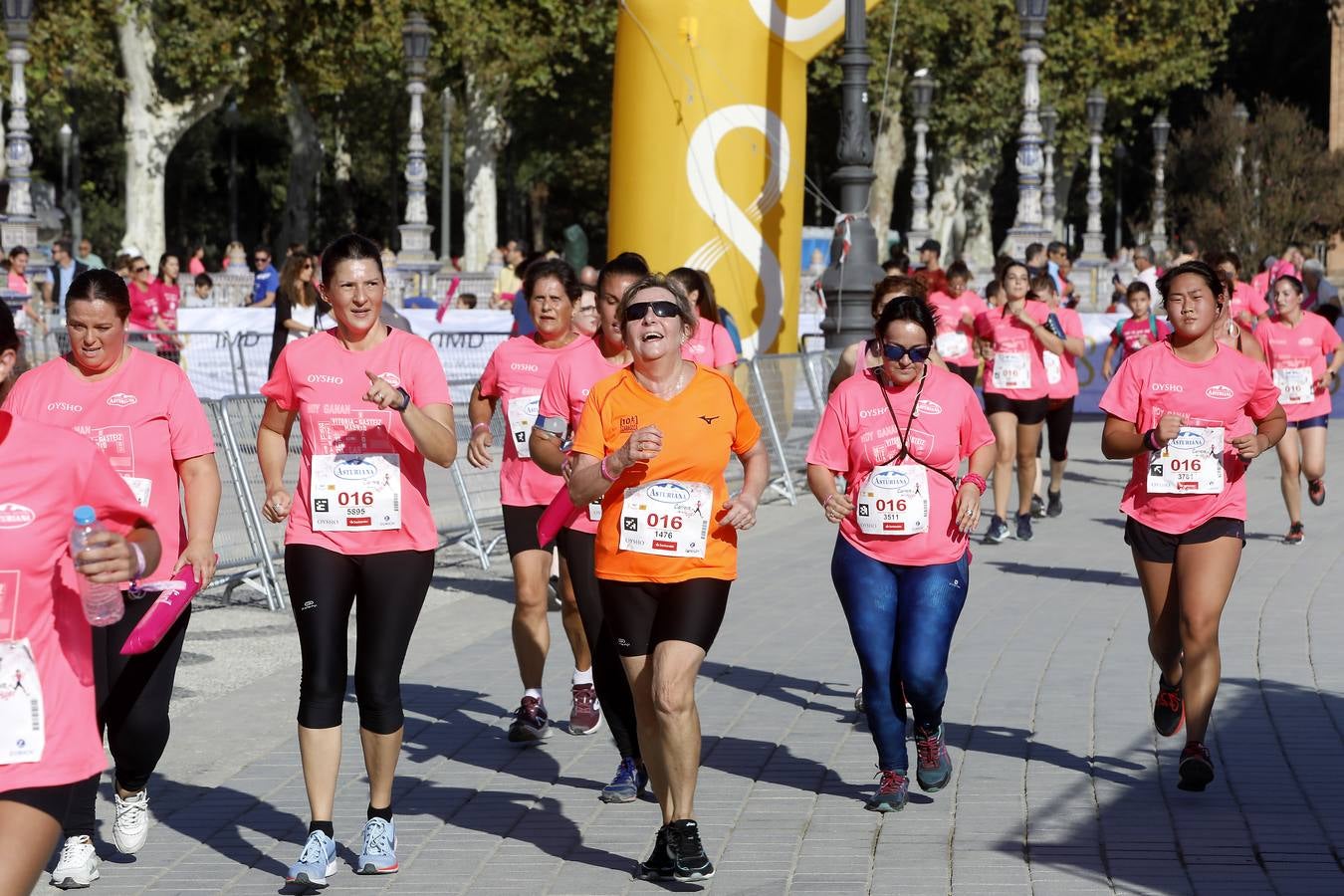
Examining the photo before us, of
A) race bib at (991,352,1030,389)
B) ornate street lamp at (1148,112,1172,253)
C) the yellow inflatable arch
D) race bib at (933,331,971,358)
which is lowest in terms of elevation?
race bib at (991,352,1030,389)

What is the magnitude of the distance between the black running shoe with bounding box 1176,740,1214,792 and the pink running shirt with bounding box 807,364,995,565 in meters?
1.01

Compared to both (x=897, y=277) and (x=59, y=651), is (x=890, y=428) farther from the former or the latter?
(x=59, y=651)

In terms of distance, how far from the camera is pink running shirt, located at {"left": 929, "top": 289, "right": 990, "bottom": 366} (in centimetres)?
1505

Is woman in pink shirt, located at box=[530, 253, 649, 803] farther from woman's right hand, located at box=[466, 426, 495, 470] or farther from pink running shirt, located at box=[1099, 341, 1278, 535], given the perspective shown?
pink running shirt, located at box=[1099, 341, 1278, 535]

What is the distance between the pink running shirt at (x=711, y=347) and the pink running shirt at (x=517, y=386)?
0.44 metres

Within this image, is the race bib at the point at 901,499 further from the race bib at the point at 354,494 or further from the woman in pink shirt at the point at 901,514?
the race bib at the point at 354,494

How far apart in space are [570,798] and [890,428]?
1622mm

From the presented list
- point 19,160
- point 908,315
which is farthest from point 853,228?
point 19,160

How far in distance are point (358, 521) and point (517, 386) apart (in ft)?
7.87

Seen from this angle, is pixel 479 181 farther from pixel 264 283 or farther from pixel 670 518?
pixel 670 518

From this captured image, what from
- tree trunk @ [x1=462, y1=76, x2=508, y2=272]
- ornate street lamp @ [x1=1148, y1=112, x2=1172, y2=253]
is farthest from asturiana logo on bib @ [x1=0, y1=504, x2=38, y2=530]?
tree trunk @ [x1=462, y1=76, x2=508, y2=272]

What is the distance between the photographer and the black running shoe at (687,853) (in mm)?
5945

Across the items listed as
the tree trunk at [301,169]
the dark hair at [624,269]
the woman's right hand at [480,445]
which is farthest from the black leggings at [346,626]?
the tree trunk at [301,169]

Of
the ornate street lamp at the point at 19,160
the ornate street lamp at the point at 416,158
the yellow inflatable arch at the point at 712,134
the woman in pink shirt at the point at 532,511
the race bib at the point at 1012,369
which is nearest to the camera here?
the woman in pink shirt at the point at 532,511
